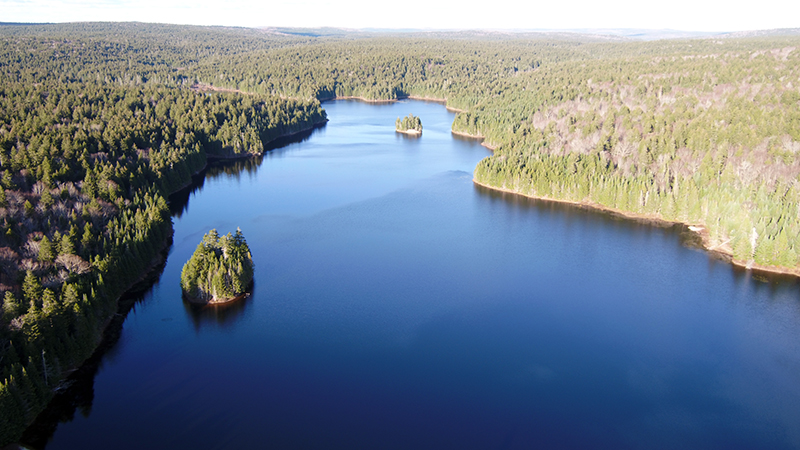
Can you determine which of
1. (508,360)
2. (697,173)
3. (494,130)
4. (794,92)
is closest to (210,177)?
(494,130)

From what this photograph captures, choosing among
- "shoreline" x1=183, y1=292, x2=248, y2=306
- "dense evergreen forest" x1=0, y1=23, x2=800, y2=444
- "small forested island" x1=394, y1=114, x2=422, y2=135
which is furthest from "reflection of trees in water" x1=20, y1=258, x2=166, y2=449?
"small forested island" x1=394, y1=114, x2=422, y2=135

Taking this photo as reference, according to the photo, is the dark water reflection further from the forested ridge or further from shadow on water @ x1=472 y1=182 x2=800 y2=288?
shadow on water @ x1=472 y1=182 x2=800 y2=288

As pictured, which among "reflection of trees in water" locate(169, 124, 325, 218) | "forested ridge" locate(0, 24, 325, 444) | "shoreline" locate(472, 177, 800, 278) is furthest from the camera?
"reflection of trees in water" locate(169, 124, 325, 218)

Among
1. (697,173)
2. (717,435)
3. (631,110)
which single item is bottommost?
(717,435)

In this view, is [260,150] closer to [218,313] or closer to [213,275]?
[213,275]

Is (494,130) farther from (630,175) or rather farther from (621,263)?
(621,263)

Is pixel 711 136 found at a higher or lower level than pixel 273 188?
higher
